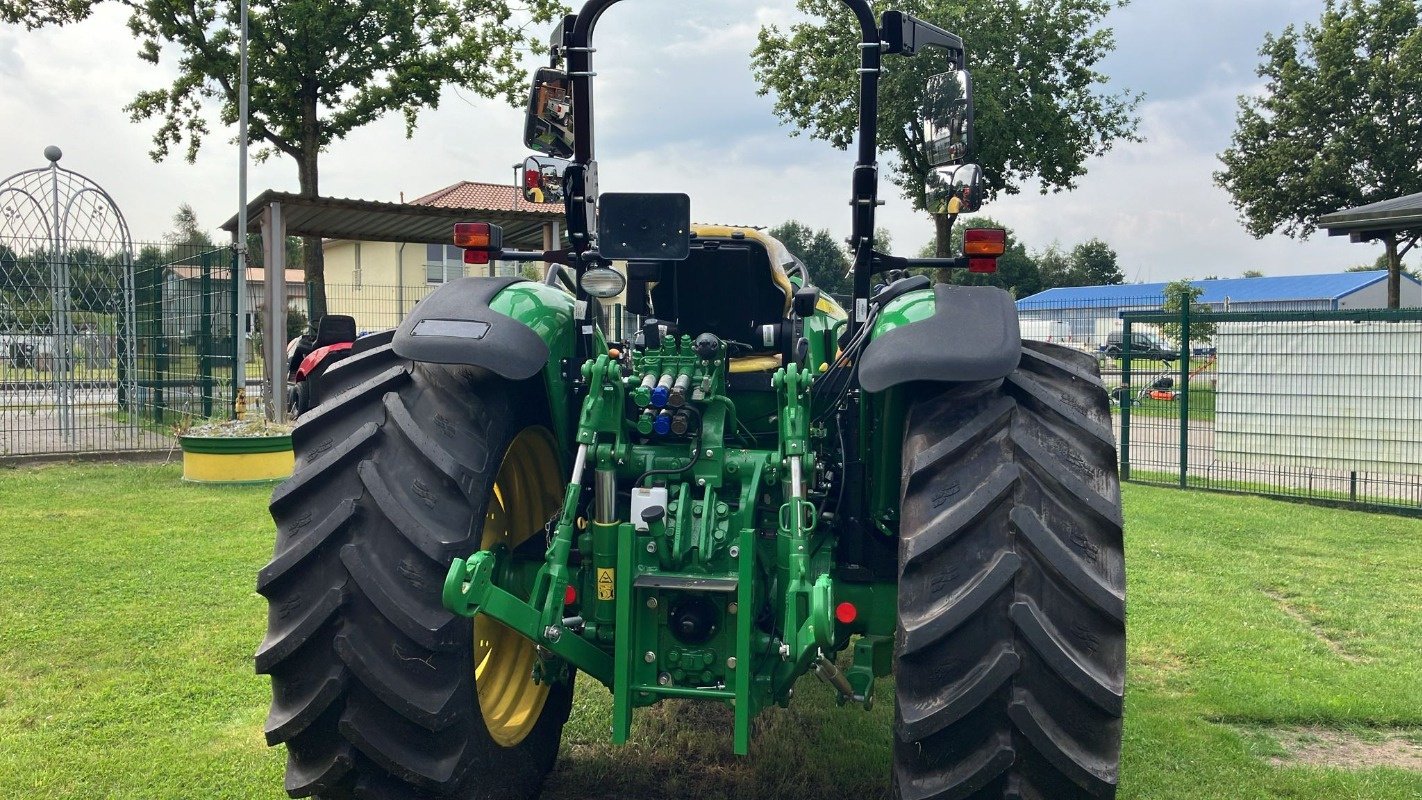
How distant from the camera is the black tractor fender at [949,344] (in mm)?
2797

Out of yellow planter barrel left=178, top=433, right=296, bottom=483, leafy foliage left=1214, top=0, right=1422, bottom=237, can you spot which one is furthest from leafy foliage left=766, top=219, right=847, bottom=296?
leafy foliage left=1214, top=0, right=1422, bottom=237

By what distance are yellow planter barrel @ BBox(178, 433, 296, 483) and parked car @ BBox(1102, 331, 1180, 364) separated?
9395mm

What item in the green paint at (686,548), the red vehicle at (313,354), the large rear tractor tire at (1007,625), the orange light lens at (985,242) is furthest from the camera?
the red vehicle at (313,354)

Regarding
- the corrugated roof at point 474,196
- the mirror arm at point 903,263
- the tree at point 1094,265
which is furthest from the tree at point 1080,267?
the mirror arm at point 903,263

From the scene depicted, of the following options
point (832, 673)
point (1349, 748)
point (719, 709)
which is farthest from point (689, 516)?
point (1349, 748)

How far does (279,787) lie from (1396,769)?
4.14m

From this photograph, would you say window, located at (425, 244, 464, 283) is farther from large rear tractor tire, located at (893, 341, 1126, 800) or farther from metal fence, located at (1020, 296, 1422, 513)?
large rear tractor tire, located at (893, 341, 1126, 800)

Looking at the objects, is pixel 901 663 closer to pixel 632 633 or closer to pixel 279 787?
pixel 632 633

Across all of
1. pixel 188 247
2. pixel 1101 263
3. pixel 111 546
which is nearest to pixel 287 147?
pixel 188 247

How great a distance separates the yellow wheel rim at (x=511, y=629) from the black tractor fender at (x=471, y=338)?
40 centimetres

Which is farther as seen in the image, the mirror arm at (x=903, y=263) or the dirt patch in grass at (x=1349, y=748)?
the dirt patch in grass at (x=1349, y=748)

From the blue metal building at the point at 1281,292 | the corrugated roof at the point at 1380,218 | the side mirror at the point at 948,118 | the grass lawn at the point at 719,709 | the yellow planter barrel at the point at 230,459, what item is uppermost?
the blue metal building at the point at 1281,292

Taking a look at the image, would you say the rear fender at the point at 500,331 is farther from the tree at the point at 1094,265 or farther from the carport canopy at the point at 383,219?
the tree at the point at 1094,265

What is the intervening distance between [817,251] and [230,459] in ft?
26.2
